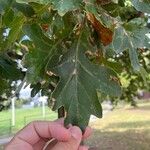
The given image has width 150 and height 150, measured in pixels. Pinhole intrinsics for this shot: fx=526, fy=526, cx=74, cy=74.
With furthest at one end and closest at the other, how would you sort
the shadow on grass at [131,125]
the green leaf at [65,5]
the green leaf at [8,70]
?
the shadow on grass at [131,125] < the green leaf at [8,70] < the green leaf at [65,5]

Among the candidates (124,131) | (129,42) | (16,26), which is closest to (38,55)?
(16,26)

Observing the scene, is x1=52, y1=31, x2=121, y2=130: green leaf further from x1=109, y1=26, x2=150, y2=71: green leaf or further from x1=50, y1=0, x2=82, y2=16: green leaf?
x1=50, y1=0, x2=82, y2=16: green leaf

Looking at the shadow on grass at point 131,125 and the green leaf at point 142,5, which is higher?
the green leaf at point 142,5

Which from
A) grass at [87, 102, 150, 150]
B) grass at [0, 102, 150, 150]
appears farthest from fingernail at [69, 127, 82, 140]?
grass at [87, 102, 150, 150]

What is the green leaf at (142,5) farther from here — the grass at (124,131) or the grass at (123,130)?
the grass at (124,131)

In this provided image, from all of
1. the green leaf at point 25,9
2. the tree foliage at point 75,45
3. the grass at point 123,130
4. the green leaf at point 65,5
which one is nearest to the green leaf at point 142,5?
the tree foliage at point 75,45

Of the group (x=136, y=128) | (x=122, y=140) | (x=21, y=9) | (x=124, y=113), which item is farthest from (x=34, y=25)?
(x=124, y=113)

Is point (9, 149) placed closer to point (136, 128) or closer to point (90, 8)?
point (90, 8)

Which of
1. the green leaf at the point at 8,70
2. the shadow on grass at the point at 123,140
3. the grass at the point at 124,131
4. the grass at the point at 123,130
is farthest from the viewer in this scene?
the grass at the point at 124,131
